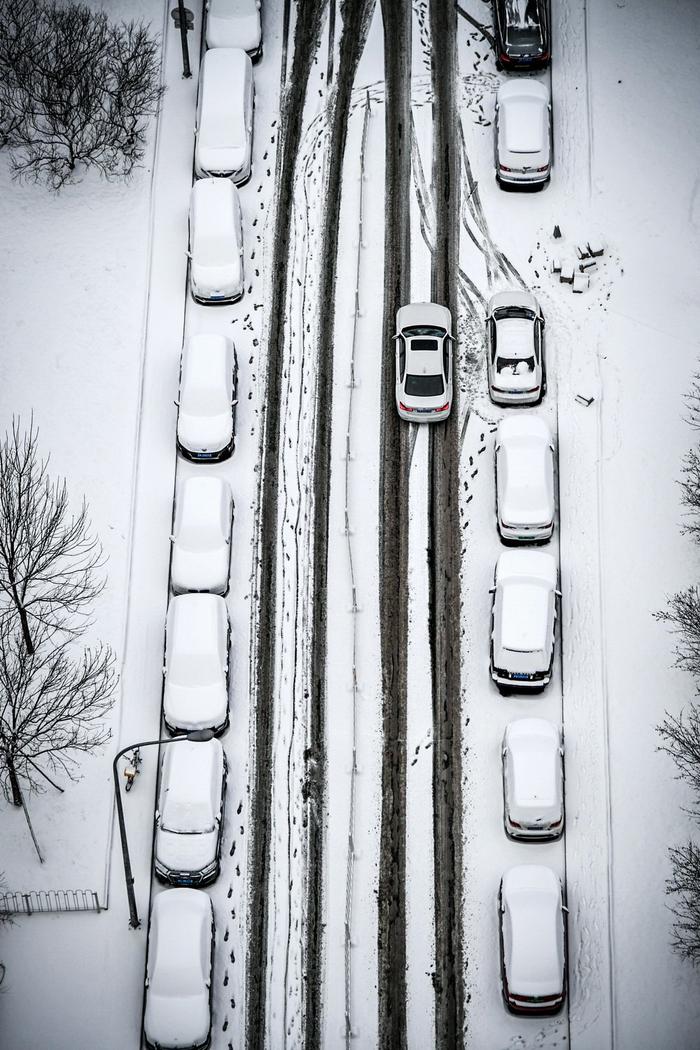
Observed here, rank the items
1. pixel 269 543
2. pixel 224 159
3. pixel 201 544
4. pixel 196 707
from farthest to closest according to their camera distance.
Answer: pixel 224 159 < pixel 269 543 < pixel 201 544 < pixel 196 707

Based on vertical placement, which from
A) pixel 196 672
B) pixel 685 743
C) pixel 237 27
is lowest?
pixel 685 743

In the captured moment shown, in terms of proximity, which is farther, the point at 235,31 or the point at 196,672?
the point at 235,31

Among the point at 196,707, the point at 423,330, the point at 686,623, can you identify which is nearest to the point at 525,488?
the point at 686,623

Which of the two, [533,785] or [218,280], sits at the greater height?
[218,280]

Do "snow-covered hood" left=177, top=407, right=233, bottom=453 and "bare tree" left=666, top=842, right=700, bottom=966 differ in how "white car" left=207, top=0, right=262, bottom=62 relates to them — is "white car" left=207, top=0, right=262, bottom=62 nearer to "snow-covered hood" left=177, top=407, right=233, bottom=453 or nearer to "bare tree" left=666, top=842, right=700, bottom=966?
"snow-covered hood" left=177, top=407, right=233, bottom=453

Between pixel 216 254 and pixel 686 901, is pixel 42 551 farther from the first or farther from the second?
pixel 686 901

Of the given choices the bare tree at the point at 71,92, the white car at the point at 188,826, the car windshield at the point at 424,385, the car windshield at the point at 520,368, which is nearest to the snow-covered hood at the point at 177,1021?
the white car at the point at 188,826

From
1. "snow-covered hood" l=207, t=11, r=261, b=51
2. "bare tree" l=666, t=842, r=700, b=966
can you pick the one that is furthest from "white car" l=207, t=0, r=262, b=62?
"bare tree" l=666, t=842, r=700, b=966
